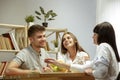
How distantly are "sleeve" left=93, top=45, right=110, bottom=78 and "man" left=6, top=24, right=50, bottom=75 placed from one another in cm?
87

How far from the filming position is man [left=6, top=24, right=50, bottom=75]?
8.86ft

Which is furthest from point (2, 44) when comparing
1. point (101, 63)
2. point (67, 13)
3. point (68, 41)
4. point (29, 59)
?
point (101, 63)

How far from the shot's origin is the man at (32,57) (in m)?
2.70

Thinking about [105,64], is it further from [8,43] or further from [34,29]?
[8,43]

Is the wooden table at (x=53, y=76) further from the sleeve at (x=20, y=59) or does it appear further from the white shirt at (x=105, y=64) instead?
the sleeve at (x=20, y=59)

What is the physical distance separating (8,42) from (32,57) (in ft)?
3.76

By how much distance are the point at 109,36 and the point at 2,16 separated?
2628 millimetres

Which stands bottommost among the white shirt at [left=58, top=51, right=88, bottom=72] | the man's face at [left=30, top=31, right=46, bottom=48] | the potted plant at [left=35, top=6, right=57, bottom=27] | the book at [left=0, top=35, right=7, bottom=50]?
the white shirt at [left=58, top=51, right=88, bottom=72]

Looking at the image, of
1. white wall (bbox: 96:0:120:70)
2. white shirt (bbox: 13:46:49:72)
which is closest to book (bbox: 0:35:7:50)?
white shirt (bbox: 13:46:49:72)

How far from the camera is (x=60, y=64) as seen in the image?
2547 mm

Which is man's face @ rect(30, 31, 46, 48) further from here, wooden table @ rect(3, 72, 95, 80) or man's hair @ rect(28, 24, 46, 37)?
wooden table @ rect(3, 72, 95, 80)

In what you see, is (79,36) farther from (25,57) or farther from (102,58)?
(102,58)

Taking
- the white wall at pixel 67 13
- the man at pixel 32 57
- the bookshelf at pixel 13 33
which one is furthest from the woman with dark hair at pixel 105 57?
the white wall at pixel 67 13

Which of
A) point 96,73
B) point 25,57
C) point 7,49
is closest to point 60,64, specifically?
point 25,57
